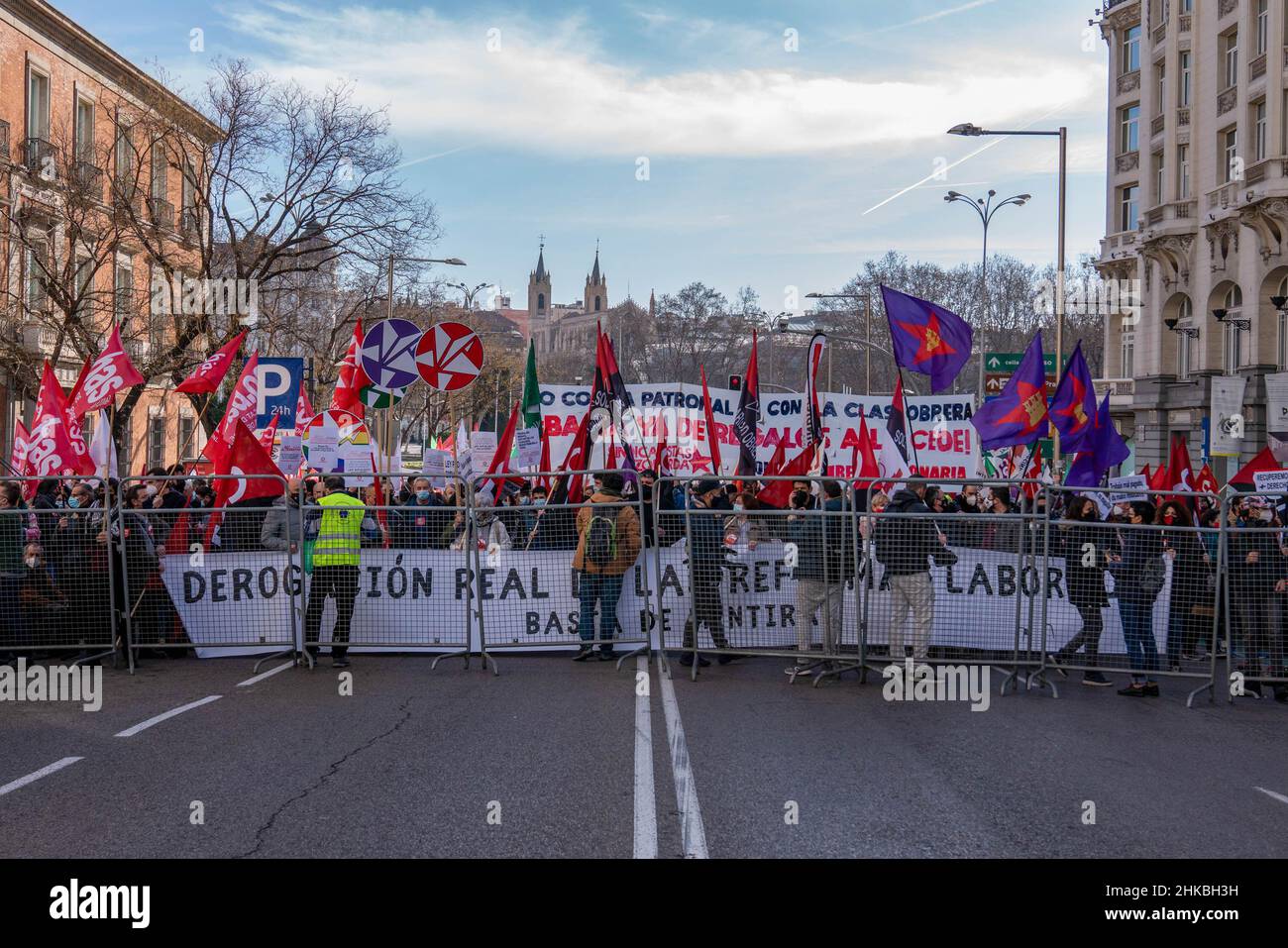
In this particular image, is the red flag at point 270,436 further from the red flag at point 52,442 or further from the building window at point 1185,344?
the building window at point 1185,344

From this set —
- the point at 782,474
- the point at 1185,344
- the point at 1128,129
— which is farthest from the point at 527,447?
the point at 1128,129

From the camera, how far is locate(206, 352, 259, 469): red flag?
14117 mm

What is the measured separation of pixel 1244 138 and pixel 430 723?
3548 cm

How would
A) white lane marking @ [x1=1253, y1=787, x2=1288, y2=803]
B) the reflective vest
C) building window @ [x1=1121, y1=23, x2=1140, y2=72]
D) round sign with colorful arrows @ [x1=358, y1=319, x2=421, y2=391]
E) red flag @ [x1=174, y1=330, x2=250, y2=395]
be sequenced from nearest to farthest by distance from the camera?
white lane marking @ [x1=1253, y1=787, x2=1288, y2=803]
the reflective vest
round sign with colorful arrows @ [x1=358, y1=319, x2=421, y2=391]
red flag @ [x1=174, y1=330, x2=250, y2=395]
building window @ [x1=1121, y1=23, x2=1140, y2=72]

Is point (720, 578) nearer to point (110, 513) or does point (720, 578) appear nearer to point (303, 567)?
point (303, 567)

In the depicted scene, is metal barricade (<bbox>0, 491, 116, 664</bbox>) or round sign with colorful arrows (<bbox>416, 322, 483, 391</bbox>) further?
round sign with colorful arrows (<bbox>416, 322, 483, 391</bbox>)

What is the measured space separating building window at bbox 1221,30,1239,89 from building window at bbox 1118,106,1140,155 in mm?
7993

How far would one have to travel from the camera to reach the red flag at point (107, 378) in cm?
1450

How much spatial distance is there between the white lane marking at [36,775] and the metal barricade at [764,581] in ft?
Result: 17.4

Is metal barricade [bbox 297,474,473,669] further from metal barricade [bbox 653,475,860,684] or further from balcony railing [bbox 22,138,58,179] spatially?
balcony railing [bbox 22,138,58,179]

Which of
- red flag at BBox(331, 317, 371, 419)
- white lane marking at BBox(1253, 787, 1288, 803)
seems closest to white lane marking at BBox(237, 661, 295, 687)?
white lane marking at BBox(1253, 787, 1288, 803)

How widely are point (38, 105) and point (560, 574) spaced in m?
31.2

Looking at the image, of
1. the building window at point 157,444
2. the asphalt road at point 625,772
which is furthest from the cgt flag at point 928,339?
the building window at point 157,444
